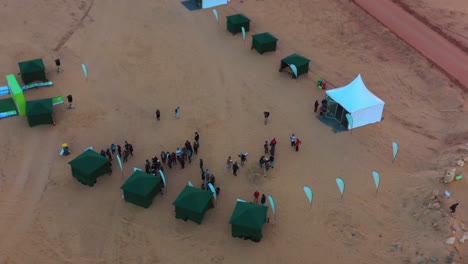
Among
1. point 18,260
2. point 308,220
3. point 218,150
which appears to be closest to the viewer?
point 18,260

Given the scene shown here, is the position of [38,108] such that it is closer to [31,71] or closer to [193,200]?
[31,71]

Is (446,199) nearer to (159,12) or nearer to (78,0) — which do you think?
(159,12)

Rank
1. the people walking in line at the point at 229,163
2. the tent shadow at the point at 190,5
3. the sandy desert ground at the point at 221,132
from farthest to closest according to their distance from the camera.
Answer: the tent shadow at the point at 190,5 → the people walking in line at the point at 229,163 → the sandy desert ground at the point at 221,132

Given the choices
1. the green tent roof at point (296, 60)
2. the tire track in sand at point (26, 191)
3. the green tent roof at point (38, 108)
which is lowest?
the tire track in sand at point (26, 191)

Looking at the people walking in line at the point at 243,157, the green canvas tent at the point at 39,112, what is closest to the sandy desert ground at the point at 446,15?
the people walking in line at the point at 243,157

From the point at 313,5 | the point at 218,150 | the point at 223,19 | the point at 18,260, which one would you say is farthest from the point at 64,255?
the point at 313,5

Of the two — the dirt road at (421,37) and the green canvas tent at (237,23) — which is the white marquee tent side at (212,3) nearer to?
the green canvas tent at (237,23)

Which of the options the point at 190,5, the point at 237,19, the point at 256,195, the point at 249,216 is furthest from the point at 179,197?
the point at 190,5
